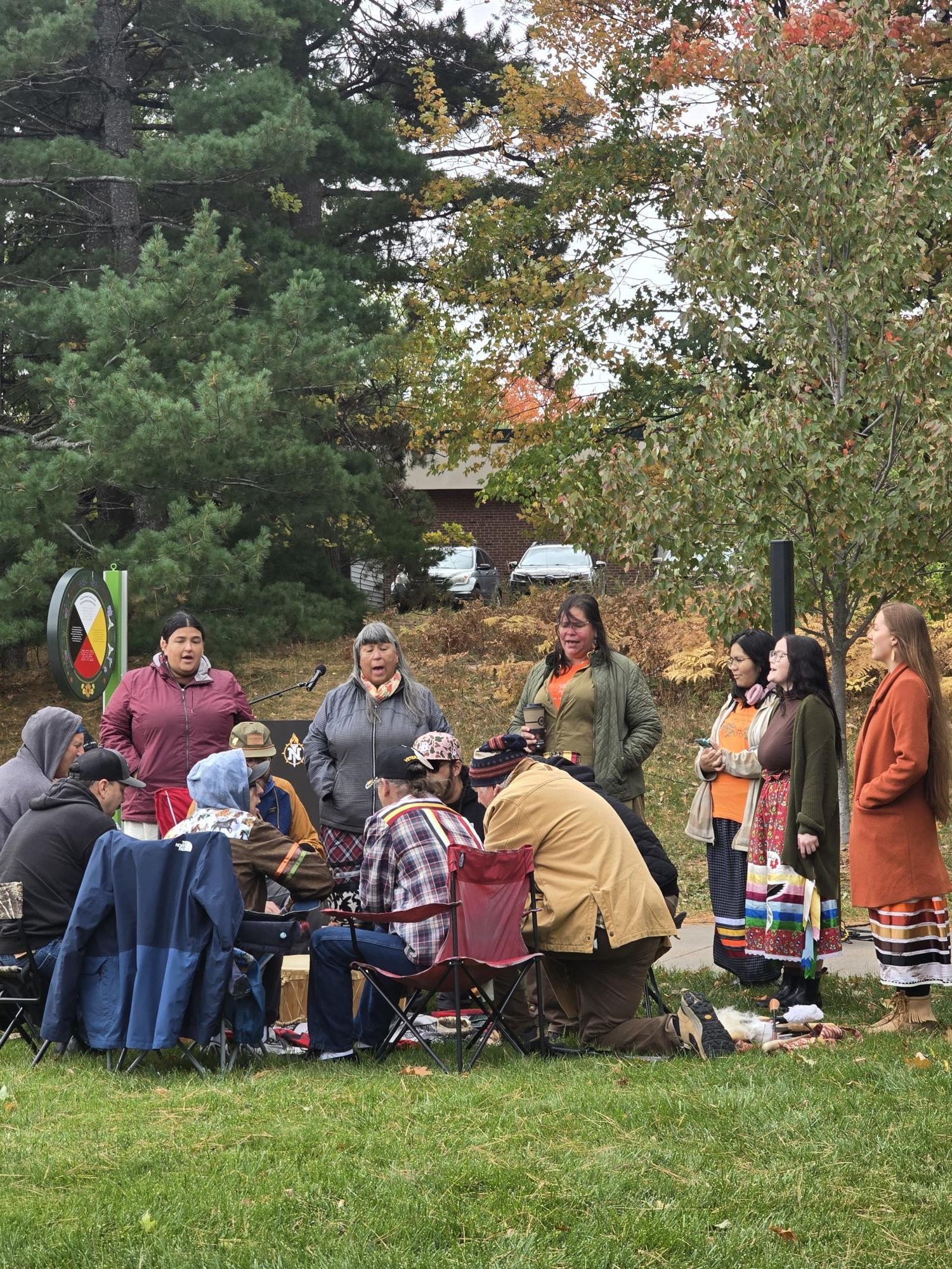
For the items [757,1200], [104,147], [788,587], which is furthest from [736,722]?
[104,147]

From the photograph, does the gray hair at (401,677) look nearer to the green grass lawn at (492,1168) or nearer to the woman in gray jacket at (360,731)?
the woman in gray jacket at (360,731)

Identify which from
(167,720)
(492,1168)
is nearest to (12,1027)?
(167,720)

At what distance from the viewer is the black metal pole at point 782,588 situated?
25.3ft

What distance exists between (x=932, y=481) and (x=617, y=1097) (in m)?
5.87

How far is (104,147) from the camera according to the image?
1856 cm

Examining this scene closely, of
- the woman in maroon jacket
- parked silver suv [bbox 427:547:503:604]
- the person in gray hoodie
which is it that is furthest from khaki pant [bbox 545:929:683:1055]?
parked silver suv [bbox 427:547:503:604]

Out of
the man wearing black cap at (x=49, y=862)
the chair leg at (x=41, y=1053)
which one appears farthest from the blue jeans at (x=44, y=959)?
the chair leg at (x=41, y=1053)

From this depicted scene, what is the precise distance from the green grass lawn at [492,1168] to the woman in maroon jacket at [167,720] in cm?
219

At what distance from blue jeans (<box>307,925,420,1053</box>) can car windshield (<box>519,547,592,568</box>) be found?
2047 cm

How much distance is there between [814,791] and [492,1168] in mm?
2859

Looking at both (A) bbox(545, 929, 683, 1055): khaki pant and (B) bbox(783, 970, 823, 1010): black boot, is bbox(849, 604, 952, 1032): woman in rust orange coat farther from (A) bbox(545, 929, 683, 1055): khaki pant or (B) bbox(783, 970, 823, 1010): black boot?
(A) bbox(545, 929, 683, 1055): khaki pant

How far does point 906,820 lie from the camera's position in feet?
20.0

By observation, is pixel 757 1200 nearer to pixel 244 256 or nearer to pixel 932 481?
pixel 932 481

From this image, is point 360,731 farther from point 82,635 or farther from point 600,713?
point 82,635
